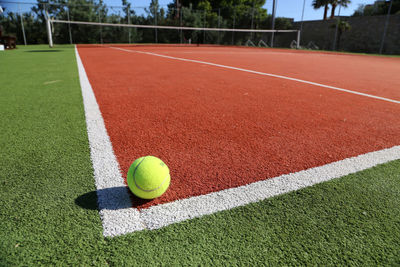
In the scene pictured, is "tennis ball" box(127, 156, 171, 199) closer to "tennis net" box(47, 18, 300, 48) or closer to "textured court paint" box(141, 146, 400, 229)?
"textured court paint" box(141, 146, 400, 229)

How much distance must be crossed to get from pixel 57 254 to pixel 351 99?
496 centimetres

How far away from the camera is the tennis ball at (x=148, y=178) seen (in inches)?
69.6

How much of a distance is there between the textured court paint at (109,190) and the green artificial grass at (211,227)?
6cm

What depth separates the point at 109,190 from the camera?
195 cm

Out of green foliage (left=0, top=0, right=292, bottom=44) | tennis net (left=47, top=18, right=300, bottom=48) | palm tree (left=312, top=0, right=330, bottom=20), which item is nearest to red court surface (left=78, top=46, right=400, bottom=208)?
tennis net (left=47, top=18, right=300, bottom=48)

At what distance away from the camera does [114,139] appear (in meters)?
Answer: 2.87

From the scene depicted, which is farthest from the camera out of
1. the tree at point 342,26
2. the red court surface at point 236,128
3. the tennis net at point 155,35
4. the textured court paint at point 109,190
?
the tennis net at point 155,35

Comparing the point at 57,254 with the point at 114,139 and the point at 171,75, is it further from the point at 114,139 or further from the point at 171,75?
the point at 171,75

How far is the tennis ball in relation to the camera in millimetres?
1767

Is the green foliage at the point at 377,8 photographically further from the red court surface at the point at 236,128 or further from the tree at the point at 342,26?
the red court surface at the point at 236,128

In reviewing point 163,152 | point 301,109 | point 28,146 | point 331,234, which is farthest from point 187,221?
point 301,109

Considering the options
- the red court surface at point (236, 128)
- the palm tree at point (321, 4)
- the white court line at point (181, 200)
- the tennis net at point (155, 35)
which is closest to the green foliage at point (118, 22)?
the tennis net at point (155, 35)

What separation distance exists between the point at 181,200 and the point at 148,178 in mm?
284

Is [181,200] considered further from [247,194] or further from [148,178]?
[247,194]
